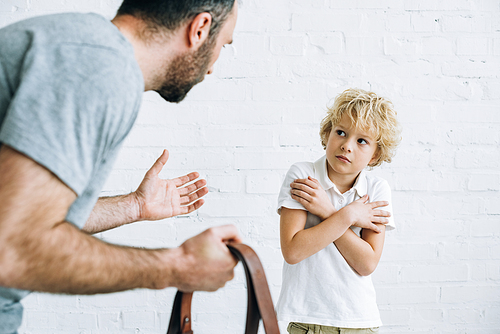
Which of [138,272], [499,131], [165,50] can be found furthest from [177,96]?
[499,131]

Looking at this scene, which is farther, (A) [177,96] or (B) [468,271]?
(B) [468,271]

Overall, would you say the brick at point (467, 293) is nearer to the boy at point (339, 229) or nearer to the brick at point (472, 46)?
the boy at point (339, 229)

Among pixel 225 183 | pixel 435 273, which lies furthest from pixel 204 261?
pixel 435 273

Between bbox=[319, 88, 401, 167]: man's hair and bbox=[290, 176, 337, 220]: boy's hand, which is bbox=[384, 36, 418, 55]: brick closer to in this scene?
bbox=[319, 88, 401, 167]: man's hair

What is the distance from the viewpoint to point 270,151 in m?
1.72

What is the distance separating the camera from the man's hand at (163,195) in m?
1.26

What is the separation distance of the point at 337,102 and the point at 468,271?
3.43ft

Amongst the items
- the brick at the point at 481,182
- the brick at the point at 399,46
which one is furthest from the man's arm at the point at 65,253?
the brick at the point at 481,182

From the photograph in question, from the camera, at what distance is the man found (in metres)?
0.59

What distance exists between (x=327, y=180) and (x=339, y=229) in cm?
20

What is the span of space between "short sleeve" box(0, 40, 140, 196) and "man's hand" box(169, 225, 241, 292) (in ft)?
0.70

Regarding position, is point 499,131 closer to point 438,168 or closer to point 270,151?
point 438,168

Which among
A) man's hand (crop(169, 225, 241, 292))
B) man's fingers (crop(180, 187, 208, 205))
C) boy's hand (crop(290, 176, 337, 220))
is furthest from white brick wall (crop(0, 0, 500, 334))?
man's hand (crop(169, 225, 241, 292))

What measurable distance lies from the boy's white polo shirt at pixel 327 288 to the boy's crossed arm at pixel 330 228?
0.04 meters
